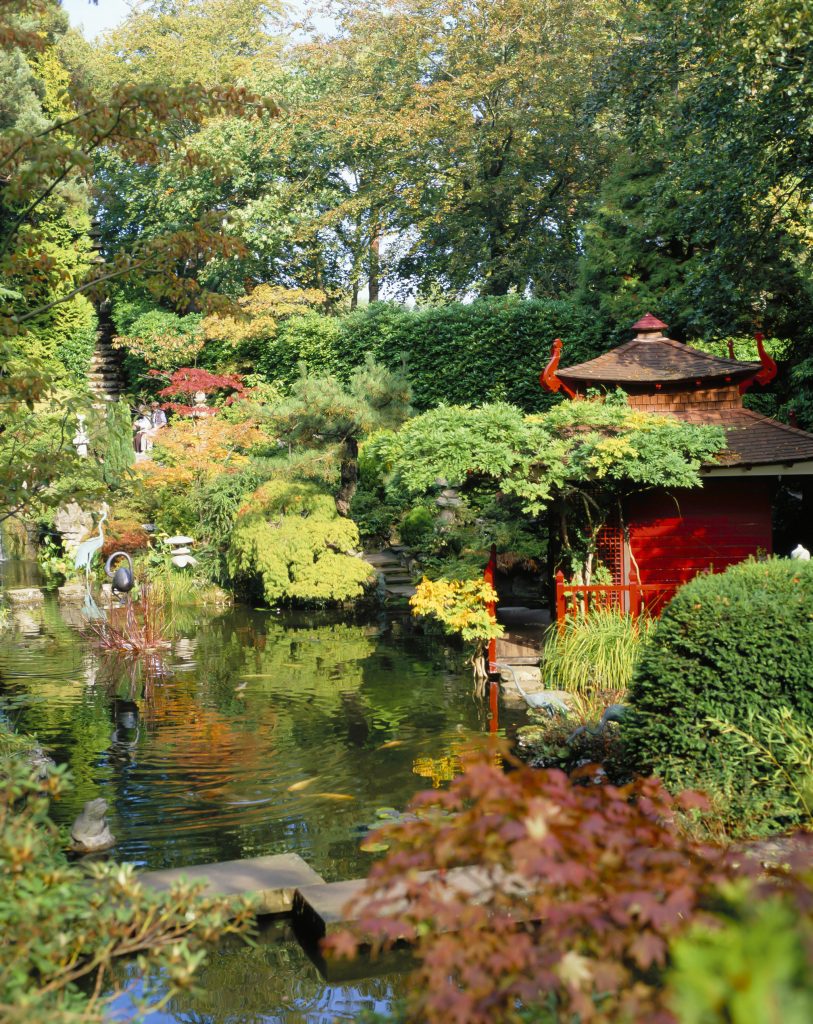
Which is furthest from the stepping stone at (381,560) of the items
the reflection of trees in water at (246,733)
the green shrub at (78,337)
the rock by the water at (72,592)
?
the green shrub at (78,337)

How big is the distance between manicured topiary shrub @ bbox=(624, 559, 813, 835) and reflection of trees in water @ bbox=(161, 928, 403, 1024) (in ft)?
7.25

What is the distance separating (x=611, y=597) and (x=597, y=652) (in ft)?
4.46

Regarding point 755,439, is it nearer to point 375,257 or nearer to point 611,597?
point 611,597

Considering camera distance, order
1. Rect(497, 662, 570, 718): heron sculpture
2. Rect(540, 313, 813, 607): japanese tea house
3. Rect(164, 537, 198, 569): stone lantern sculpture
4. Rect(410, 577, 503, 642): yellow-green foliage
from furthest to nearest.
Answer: Rect(164, 537, 198, 569): stone lantern sculpture
Rect(540, 313, 813, 607): japanese tea house
Rect(410, 577, 503, 642): yellow-green foliage
Rect(497, 662, 570, 718): heron sculpture

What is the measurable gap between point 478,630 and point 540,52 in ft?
57.0

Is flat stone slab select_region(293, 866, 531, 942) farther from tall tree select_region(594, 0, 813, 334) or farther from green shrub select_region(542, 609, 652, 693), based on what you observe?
tall tree select_region(594, 0, 813, 334)

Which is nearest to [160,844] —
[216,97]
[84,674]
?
[216,97]

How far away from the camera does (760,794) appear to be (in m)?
5.58

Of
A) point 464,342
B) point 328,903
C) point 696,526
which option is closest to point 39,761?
point 328,903

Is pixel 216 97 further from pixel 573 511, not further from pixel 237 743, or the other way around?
pixel 573 511

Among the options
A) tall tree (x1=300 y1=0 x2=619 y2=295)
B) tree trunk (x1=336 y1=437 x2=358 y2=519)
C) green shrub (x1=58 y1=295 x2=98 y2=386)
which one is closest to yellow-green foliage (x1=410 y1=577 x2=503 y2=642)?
tree trunk (x1=336 y1=437 x2=358 y2=519)

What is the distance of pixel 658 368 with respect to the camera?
11.8 m

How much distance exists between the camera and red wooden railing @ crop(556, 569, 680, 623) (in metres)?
9.88

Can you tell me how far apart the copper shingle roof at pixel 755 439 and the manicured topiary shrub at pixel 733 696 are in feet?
15.6
